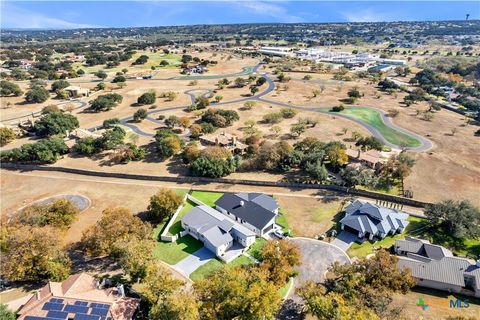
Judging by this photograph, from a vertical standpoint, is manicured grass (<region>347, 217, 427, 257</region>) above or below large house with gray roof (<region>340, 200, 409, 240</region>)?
below

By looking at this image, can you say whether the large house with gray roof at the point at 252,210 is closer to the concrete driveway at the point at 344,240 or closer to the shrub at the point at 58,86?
the concrete driveway at the point at 344,240

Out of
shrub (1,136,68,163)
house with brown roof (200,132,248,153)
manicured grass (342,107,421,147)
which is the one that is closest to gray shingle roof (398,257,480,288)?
house with brown roof (200,132,248,153)

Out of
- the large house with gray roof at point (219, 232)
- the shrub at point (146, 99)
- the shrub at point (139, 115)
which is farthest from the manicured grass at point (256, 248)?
the shrub at point (146, 99)

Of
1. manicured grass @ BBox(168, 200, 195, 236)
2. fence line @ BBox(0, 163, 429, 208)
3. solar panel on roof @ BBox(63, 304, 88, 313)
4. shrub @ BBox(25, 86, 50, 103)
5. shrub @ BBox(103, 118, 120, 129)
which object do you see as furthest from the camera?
shrub @ BBox(25, 86, 50, 103)

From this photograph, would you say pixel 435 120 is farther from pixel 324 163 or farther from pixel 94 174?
pixel 94 174

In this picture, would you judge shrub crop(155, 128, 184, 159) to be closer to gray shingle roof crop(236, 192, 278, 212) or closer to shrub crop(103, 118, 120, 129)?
gray shingle roof crop(236, 192, 278, 212)

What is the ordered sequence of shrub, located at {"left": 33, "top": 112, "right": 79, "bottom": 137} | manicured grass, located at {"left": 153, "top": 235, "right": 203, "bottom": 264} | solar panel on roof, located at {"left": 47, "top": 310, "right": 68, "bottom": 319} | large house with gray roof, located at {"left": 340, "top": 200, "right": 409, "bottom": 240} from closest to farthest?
1. solar panel on roof, located at {"left": 47, "top": 310, "right": 68, "bottom": 319}
2. manicured grass, located at {"left": 153, "top": 235, "right": 203, "bottom": 264}
3. large house with gray roof, located at {"left": 340, "top": 200, "right": 409, "bottom": 240}
4. shrub, located at {"left": 33, "top": 112, "right": 79, "bottom": 137}

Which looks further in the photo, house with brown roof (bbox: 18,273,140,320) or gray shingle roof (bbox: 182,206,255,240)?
gray shingle roof (bbox: 182,206,255,240)
